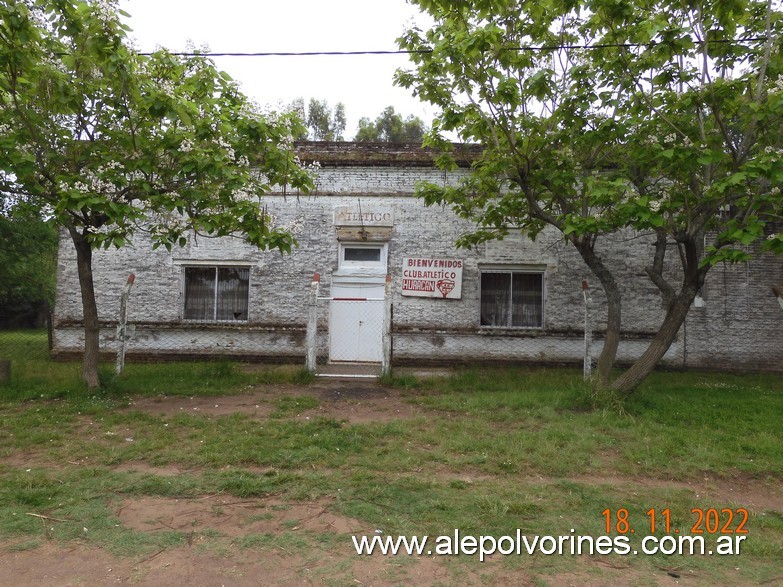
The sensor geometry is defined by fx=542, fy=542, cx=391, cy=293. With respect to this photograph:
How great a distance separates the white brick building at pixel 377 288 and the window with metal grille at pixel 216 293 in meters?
0.03

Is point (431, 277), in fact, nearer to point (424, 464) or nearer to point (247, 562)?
point (424, 464)

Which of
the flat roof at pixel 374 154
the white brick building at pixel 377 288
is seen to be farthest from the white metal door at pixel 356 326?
the flat roof at pixel 374 154

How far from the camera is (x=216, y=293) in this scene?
12.0 meters

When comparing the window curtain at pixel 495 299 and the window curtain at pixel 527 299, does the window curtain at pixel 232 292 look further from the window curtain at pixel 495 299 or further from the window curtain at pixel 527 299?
the window curtain at pixel 527 299

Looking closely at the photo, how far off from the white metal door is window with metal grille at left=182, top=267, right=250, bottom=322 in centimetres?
205

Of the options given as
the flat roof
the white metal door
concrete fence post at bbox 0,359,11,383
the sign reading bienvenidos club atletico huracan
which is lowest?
concrete fence post at bbox 0,359,11,383

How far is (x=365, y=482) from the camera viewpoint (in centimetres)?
488

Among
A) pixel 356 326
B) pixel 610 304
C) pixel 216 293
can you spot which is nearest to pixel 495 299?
pixel 356 326

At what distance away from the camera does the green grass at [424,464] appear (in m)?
3.88

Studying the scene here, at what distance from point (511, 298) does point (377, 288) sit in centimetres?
293

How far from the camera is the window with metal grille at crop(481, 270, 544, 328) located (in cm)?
1179

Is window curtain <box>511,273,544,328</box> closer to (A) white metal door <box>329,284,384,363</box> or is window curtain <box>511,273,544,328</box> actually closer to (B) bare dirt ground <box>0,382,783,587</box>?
(A) white metal door <box>329,284,384,363</box>

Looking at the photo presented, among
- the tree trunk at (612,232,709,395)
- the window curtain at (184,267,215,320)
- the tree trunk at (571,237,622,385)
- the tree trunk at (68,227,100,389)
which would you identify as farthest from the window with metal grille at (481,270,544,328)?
the tree trunk at (68,227,100,389)

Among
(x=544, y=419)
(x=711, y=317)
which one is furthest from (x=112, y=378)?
(x=711, y=317)
